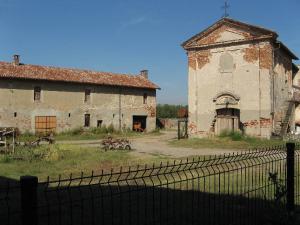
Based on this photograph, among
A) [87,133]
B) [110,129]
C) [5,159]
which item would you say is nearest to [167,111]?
[110,129]

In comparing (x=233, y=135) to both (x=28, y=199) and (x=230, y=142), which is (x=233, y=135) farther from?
(x=28, y=199)

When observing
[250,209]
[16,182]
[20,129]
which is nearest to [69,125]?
[20,129]

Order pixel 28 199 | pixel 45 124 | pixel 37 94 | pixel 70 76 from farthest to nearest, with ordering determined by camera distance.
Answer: pixel 70 76 < pixel 45 124 < pixel 37 94 < pixel 28 199

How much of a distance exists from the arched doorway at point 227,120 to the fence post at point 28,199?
74.5 feet

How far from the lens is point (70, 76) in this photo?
114 feet

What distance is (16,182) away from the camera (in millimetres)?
10492

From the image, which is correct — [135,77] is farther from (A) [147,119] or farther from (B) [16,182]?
(B) [16,182]

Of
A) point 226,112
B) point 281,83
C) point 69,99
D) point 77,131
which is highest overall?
point 281,83

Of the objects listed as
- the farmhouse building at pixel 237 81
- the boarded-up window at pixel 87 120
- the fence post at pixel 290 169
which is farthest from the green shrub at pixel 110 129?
the fence post at pixel 290 169

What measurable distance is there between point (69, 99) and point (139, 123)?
901 centimetres

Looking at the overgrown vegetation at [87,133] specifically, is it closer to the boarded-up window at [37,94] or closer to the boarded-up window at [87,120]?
the boarded-up window at [87,120]

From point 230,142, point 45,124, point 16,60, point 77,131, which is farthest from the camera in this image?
point 77,131

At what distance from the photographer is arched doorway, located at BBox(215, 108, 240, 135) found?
82.7 feet

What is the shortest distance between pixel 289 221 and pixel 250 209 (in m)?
1.10
